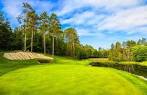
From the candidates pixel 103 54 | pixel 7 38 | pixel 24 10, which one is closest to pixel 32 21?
pixel 24 10

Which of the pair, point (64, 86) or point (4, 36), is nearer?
point (64, 86)

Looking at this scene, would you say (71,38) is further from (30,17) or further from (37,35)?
(30,17)

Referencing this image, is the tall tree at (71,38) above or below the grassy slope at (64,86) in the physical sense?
above

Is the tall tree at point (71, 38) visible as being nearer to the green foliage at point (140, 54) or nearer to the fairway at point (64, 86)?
the green foliage at point (140, 54)

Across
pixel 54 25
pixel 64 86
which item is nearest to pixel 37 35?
pixel 54 25

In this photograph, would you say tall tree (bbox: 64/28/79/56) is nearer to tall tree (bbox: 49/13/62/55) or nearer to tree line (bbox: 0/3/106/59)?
tree line (bbox: 0/3/106/59)

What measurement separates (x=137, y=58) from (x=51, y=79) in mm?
125720

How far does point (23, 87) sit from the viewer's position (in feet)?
65.6

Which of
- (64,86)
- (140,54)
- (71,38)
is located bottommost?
(64,86)

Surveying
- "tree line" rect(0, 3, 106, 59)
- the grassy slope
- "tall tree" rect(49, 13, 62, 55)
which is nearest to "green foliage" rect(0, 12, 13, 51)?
"tree line" rect(0, 3, 106, 59)

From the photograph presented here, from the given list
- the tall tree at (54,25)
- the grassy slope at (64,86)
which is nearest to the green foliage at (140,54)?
the tall tree at (54,25)

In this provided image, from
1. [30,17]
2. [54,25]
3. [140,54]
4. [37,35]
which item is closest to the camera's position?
[30,17]

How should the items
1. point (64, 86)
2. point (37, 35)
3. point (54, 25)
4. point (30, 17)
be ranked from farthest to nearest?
1. point (37, 35)
2. point (54, 25)
3. point (30, 17)
4. point (64, 86)

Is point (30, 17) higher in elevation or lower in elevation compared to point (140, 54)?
higher
